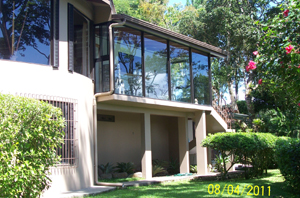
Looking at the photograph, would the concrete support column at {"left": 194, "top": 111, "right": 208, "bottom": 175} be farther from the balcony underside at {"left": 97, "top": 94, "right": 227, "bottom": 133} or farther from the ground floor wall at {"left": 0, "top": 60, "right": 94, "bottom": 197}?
the ground floor wall at {"left": 0, "top": 60, "right": 94, "bottom": 197}

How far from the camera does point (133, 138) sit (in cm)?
1525

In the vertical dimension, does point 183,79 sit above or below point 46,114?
above

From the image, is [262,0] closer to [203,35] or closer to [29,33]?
[203,35]

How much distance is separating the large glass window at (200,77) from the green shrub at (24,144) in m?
9.09

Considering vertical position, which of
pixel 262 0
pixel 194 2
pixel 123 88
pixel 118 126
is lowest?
pixel 118 126

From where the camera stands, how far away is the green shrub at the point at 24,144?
5445 millimetres

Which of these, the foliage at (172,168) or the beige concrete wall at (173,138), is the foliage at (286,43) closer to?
the foliage at (172,168)

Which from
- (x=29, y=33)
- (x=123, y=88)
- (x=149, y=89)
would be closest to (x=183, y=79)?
(x=149, y=89)

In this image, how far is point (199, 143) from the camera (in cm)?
1456

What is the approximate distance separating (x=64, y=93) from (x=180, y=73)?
598 centimetres

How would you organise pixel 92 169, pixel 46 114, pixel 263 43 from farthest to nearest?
pixel 92 169 → pixel 263 43 → pixel 46 114

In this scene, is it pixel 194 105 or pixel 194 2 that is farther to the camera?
pixel 194 2

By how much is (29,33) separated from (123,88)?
12.3 feet

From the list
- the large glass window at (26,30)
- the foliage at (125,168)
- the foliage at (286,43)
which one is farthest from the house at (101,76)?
the foliage at (286,43)
